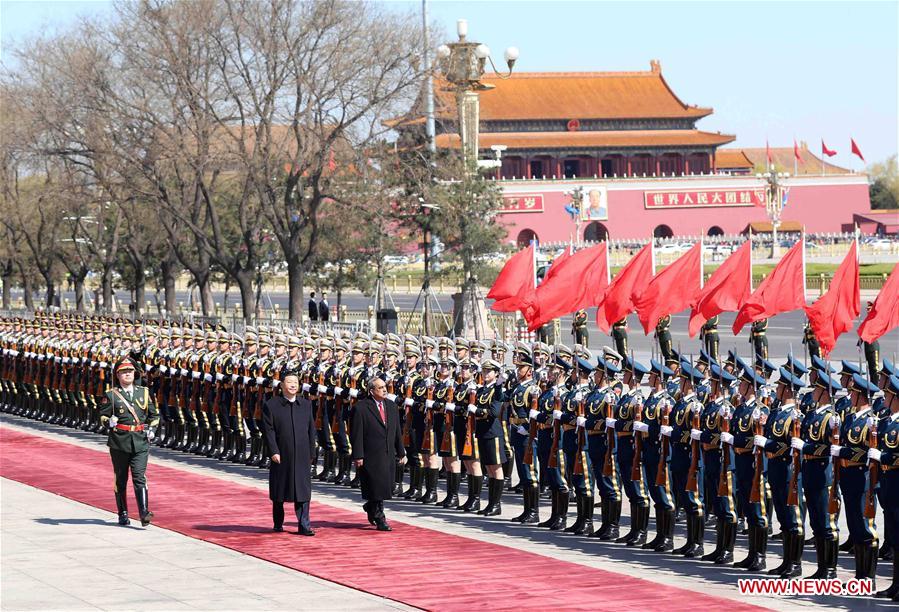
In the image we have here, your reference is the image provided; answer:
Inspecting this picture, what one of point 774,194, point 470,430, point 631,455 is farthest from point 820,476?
point 774,194

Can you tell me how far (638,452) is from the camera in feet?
38.1

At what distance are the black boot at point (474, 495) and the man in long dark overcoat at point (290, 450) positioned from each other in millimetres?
1910

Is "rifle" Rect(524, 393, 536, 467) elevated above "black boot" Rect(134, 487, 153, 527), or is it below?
above

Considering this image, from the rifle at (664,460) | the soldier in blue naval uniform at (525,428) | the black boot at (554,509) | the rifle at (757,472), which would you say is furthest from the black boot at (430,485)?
the rifle at (757,472)

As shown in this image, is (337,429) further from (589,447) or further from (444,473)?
(589,447)

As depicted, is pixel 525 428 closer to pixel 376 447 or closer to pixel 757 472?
pixel 376 447

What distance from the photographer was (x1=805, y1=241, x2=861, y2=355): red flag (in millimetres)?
12133

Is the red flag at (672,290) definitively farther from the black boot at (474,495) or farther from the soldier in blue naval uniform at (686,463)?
the soldier in blue naval uniform at (686,463)

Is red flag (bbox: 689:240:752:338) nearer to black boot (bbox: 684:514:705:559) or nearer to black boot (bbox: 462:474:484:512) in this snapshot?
black boot (bbox: 462:474:484:512)

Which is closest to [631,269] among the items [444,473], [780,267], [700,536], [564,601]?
[780,267]

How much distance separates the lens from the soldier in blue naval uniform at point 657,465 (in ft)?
37.4

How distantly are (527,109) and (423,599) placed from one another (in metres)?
71.5

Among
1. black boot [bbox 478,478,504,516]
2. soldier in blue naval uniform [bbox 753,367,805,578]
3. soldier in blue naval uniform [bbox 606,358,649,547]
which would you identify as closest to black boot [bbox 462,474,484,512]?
black boot [bbox 478,478,504,516]

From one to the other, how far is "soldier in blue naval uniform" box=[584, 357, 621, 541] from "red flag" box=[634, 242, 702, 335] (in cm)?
279
